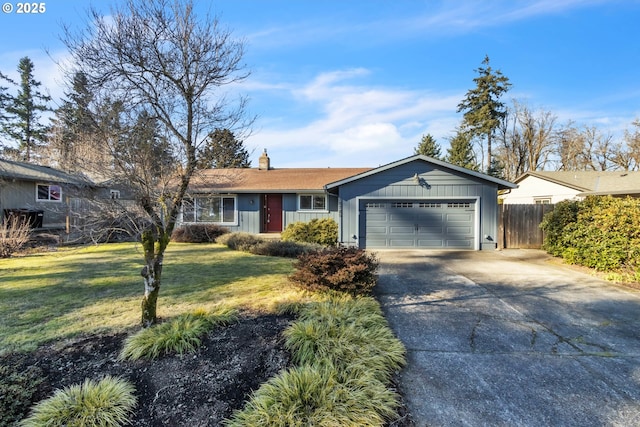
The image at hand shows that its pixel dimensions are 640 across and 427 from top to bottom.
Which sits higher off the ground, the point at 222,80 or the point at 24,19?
the point at 24,19

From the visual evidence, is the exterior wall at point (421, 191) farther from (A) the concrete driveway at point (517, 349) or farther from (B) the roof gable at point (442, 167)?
(A) the concrete driveway at point (517, 349)

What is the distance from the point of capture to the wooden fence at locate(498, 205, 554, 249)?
11656 millimetres

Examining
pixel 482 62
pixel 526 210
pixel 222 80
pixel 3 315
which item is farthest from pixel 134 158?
pixel 482 62

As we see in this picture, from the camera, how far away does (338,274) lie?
5055 mm

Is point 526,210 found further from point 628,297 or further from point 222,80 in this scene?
point 222,80

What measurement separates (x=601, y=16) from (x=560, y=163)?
92.2ft

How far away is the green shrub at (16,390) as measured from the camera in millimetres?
2340

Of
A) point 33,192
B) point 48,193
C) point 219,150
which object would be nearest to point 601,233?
point 219,150

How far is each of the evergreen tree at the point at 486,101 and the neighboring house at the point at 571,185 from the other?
10.0 metres

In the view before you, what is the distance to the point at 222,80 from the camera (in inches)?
164

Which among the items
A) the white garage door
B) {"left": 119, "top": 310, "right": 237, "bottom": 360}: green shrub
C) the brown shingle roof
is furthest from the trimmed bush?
the brown shingle roof

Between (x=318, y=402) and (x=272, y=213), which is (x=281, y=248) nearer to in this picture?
(x=272, y=213)

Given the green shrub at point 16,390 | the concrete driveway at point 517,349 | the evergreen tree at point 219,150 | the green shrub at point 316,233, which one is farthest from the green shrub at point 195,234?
the green shrub at point 16,390

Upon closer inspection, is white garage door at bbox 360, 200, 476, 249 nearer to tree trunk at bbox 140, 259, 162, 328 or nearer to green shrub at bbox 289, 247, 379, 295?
green shrub at bbox 289, 247, 379, 295
